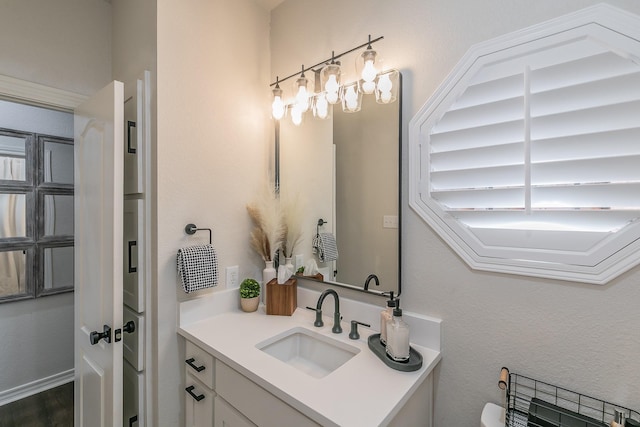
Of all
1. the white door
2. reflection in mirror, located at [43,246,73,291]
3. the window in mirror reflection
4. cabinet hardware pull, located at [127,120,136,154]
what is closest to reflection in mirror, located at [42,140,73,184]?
the window in mirror reflection

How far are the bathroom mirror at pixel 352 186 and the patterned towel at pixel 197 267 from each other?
0.48 meters

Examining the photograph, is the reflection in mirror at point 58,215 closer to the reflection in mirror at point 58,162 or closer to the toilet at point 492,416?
the reflection in mirror at point 58,162

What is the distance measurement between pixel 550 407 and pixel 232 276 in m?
1.43

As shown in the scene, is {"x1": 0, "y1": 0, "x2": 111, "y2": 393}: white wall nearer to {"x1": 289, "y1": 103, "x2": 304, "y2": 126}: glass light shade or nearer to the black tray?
{"x1": 289, "y1": 103, "x2": 304, "y2": 126}: glass light shade

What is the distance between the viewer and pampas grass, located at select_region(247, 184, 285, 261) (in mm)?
1595

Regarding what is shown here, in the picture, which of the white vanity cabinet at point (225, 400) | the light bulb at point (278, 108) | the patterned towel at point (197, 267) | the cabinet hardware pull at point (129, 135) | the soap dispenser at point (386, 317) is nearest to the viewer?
the white vanity cabinet at point (225, 400)

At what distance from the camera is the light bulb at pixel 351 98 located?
138 cm

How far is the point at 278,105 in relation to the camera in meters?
1.67

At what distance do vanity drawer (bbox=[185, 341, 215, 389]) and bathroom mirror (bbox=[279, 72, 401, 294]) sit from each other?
2.16 ft

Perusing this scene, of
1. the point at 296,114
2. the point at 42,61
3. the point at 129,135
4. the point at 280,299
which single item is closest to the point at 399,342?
the point at 280,299

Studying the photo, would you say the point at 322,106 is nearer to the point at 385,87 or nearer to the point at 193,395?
the point at 385,87

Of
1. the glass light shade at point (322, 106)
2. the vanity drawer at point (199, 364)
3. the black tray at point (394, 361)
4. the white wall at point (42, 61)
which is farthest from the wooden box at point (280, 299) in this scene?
the white wall at point (42, 61)

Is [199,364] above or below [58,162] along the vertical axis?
below

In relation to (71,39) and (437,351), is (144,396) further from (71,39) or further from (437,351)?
(71,39)
